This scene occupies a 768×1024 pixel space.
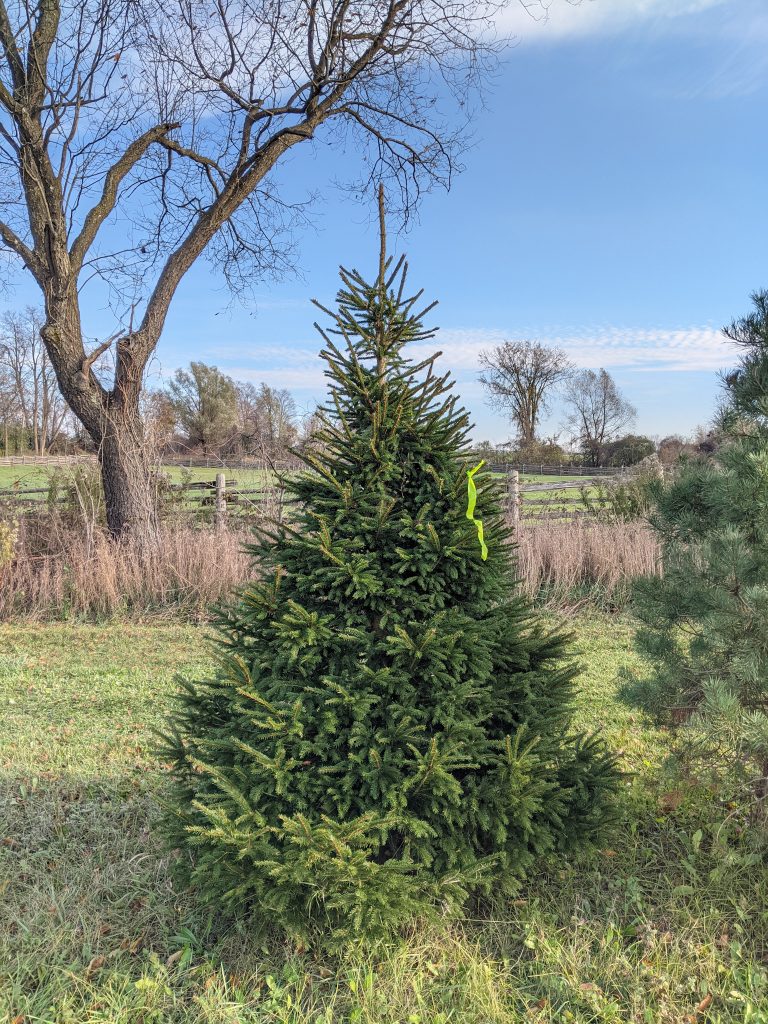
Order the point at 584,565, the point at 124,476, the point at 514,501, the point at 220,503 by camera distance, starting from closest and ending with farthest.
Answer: the point at 584,565 → the point at 124,476 → the point at 220,503 → the point at 514,501

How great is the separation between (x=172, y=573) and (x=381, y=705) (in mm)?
6849

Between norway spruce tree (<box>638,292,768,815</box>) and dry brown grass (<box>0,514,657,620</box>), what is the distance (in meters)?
5.30

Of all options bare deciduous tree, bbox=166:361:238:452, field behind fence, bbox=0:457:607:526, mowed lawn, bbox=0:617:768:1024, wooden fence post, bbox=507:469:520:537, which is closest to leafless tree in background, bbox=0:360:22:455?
Answer: bare deciduous tree, bbox=166:361:238:452

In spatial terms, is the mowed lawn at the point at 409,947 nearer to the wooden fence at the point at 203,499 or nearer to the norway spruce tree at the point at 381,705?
the norway spruce tree at the point at 381,705

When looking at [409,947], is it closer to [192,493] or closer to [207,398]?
[192,493]

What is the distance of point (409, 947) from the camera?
2.32m

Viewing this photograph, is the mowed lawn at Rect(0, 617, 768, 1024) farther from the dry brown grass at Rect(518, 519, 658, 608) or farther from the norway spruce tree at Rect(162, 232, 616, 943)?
the dry brown grass at Rect(518, 519, 658, 608)

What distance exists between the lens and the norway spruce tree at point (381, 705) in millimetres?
2018

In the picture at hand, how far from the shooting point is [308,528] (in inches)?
91.7

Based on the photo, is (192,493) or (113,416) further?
(192,493)

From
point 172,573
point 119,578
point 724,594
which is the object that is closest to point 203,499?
point 172,573

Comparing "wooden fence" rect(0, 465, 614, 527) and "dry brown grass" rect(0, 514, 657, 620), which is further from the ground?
"wooden fence" rect(0, 465, 614, 527)

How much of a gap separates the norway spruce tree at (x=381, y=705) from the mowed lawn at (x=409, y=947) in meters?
0.21

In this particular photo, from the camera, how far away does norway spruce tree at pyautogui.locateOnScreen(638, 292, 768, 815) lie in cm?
232
